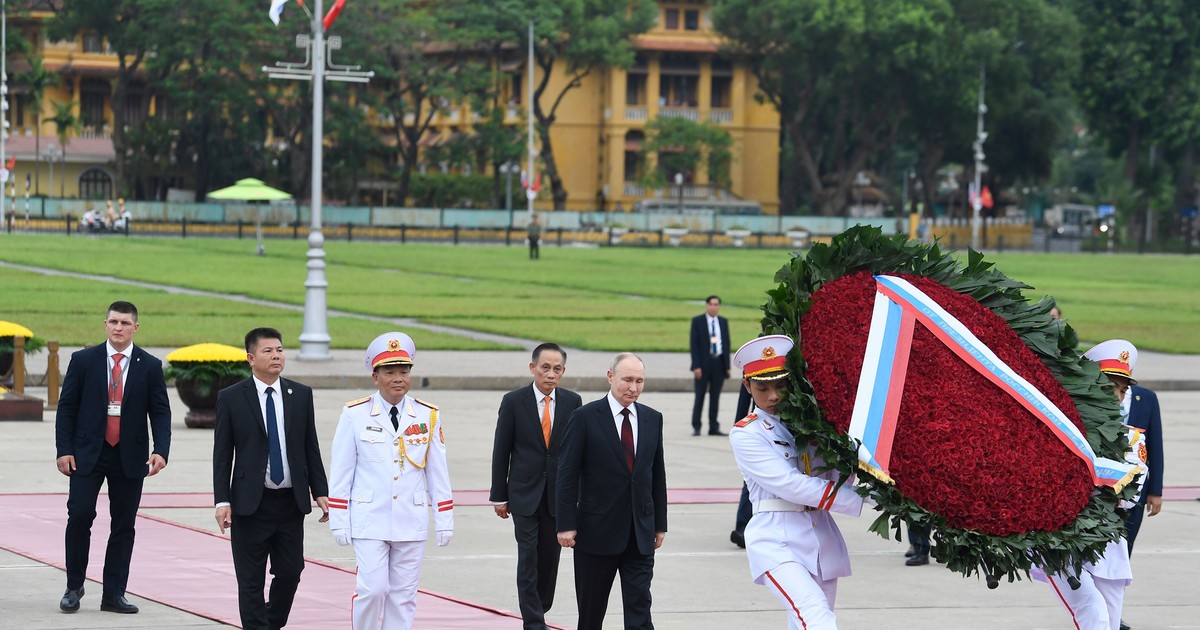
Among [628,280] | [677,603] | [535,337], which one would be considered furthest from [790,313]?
[628,280]

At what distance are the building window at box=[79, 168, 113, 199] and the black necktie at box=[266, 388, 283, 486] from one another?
301ft

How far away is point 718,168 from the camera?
302ft

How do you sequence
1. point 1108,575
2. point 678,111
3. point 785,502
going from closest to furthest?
point 785,502
point 1108,575
point 678,111

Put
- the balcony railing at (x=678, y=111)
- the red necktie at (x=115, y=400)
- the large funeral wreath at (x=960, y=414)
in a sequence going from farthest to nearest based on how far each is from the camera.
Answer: the balcony railing at (x=678, y=111) < the red necktie at (x=115, y=400) < the large funeral wreath at (x=960, y=414)

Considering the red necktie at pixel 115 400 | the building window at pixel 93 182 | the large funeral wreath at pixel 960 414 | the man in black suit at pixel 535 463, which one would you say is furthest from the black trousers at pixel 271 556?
the building window at pixel 93 182

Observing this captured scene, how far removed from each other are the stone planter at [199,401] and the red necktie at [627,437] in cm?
1158

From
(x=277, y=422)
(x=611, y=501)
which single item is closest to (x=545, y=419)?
(x=611, y=501)

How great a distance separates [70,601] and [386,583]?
236 centimetres

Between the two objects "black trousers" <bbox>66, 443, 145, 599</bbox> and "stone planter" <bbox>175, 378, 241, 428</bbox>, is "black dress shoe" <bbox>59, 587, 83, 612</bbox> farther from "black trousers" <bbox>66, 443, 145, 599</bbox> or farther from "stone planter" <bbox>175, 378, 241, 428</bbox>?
"stone planter" <bbox>175, 378, 241, 428</bbox>

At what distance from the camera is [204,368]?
64.7 feet

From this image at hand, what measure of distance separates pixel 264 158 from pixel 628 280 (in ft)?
141

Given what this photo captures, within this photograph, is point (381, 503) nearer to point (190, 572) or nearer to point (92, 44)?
point (190, 572)

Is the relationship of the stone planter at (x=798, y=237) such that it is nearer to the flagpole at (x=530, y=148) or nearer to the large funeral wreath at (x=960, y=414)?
the flagpole at (x=530, y=148)

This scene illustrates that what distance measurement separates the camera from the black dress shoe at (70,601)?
9992mm
